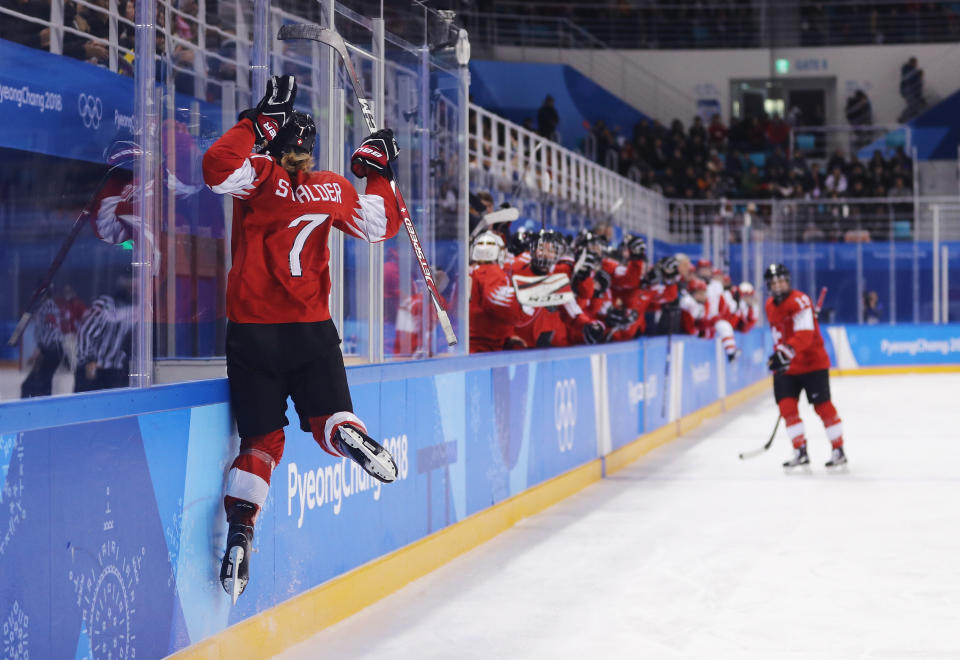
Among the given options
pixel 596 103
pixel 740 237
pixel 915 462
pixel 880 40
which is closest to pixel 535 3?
pixel 596 103

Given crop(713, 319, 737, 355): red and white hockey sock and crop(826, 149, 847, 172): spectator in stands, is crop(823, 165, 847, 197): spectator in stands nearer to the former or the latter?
crop(826, 149, 847, 172): spectator in stands

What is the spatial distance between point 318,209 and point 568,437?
4.01m

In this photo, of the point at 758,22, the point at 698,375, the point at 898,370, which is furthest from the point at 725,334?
the point at 758,22

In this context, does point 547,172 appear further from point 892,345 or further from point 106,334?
point 892,345

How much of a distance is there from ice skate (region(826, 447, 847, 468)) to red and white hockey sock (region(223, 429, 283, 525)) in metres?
5.75

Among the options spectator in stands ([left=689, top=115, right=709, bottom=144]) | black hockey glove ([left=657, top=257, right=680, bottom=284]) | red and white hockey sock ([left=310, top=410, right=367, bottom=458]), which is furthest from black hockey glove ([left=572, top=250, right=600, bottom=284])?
spectator in stands ([left=689, top=115, right=709, bottom=144])

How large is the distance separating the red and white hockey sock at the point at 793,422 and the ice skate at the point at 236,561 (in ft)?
19.2

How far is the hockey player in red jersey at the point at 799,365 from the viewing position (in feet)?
27.9

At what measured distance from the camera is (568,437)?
7.47 meters

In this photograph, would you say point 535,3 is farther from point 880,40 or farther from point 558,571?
point 558,571

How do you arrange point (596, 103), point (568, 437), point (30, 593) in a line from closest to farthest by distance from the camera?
point (30, 593), point (568, 437), point (596, 103)

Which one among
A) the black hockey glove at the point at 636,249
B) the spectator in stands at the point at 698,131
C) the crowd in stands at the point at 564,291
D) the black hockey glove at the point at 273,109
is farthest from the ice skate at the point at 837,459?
the spectator in stands at the point at 698,131

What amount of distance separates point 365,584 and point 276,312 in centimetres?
131

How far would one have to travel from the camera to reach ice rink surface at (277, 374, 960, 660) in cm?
389
